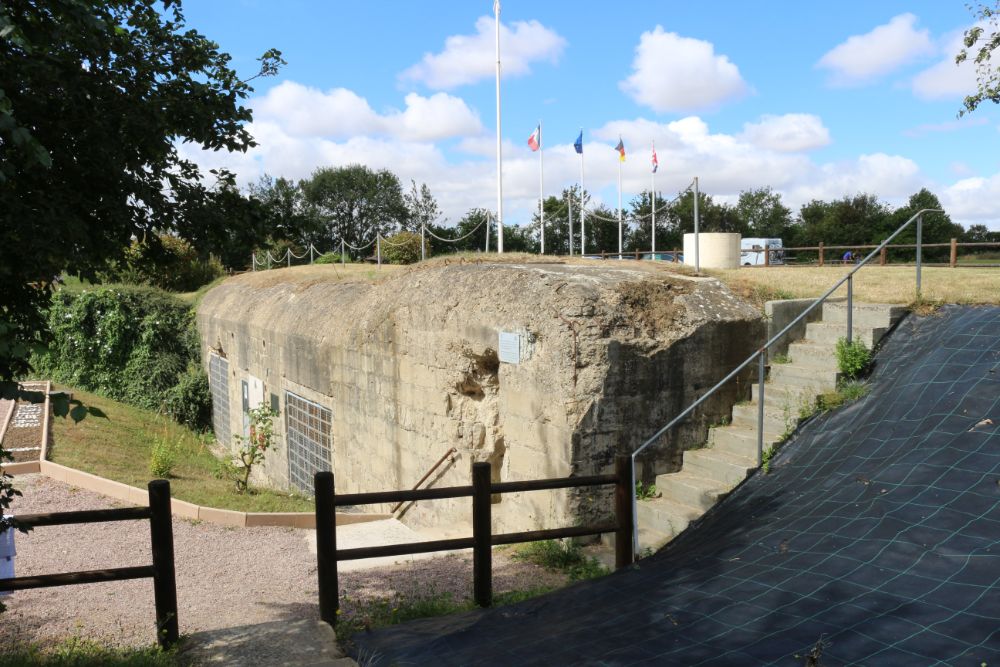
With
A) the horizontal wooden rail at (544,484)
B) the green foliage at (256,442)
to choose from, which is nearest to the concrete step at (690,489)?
Answer: the horizontal wooden rail at (544,484)

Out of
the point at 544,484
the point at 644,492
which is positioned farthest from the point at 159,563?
the point at 644,492

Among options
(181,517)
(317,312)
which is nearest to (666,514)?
(181,517)

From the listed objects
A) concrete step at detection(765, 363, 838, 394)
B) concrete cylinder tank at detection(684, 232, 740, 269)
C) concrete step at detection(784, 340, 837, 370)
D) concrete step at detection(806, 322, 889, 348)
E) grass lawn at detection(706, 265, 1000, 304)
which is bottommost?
concrete step at detection(765, 363, 838, 394)

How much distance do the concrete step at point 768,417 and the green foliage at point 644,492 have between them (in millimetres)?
1147

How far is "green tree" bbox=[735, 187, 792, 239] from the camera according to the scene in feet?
207

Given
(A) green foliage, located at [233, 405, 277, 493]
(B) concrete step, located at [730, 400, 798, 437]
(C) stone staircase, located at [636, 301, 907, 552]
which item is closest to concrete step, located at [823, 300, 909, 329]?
(C) stone staircase, located at [636, 301, 907, 552]

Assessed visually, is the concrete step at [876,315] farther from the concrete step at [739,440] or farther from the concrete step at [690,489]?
the concrete step at [690,489]

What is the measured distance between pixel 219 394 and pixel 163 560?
53.9 feet

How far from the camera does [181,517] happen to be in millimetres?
10867

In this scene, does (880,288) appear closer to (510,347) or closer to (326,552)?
(510,347)

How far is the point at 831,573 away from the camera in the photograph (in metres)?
4.83

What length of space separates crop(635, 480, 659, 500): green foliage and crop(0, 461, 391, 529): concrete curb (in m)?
4.45

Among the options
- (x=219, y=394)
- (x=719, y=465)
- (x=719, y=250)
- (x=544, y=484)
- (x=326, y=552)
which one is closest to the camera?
(x=326, y=552)

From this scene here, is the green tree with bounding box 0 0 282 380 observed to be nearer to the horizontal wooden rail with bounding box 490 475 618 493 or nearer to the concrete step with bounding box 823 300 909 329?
the horizontal wooden rail with bounding box 490 475 618 493
